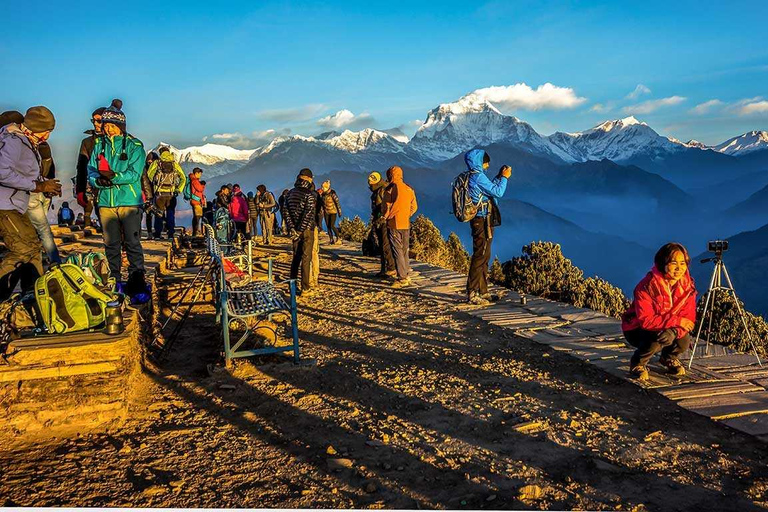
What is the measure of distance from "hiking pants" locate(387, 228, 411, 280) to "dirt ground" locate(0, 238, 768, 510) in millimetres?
3516

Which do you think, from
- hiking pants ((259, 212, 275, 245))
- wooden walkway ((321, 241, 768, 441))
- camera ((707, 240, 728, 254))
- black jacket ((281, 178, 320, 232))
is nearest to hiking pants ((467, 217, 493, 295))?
wooden walkway ((321, 241, 768, 441))

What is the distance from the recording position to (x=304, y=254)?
780 centimetres

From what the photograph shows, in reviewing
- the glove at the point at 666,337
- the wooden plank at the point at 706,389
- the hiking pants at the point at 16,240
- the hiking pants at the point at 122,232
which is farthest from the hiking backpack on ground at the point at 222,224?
the wooden plank at the point at 706,389

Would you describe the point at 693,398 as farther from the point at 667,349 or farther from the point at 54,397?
the point at 54,397

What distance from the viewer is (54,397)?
3418mm

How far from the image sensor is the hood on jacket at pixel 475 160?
6.88 metres

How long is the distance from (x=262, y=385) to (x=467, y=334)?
8.49 feet

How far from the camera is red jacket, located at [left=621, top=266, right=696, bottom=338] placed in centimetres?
427

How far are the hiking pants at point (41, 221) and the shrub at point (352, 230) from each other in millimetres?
15385

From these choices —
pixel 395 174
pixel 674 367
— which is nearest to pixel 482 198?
pixel 395 174

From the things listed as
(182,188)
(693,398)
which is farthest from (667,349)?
(182,188)

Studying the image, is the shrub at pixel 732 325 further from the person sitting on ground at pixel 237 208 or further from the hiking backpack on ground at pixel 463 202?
the person sitting on ground at pixel 237 208

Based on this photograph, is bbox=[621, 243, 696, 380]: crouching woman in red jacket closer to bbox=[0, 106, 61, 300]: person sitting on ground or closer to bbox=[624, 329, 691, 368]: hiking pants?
bbox=[624, 329, 691, 368]: hiking pants

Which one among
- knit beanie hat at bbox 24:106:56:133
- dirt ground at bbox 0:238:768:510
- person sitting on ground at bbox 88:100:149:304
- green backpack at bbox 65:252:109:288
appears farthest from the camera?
person sitting on ground at bbox 88:100:149:304
